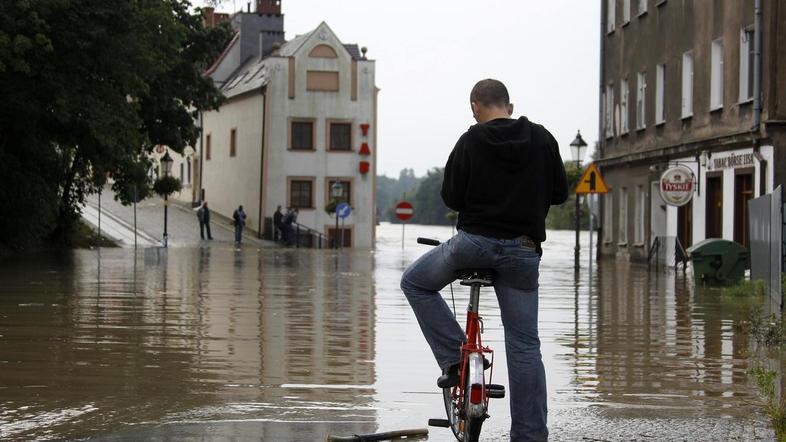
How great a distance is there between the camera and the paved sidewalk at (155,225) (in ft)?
188

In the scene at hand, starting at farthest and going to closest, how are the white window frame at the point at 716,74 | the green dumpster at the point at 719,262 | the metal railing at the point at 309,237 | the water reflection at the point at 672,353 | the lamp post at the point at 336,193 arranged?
1. the metal railing at the point at 309,237
2. the lamp post at the point at 336,193
3. the white window frame at the point at 716,74
4. the green dumpster at the point at 719,262
5. the water reflection at the point at 672,353

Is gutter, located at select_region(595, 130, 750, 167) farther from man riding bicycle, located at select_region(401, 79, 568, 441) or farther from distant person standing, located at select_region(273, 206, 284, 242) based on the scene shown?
distant person standing, located at select_region(273, 206, 284, 242)

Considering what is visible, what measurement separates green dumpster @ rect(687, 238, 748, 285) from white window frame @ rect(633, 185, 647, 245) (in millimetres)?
14924

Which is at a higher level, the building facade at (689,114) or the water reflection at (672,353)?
the building facade at (689,114)

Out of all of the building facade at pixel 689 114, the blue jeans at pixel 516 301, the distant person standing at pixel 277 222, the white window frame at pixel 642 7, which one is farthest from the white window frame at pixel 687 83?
the distant person standing at pixel 277 222

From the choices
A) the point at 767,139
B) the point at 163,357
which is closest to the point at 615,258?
the point at 767,139

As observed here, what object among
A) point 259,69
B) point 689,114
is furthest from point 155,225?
point 689,114

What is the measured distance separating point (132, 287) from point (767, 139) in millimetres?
14112

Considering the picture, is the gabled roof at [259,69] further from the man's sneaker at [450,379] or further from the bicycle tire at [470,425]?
the bicycle tire at [470,425]

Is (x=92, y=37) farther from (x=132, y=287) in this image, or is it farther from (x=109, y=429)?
(x=109, y=429)

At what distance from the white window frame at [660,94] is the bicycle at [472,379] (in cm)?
3244

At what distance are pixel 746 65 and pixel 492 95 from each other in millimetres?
25087

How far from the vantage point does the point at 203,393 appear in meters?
9.55

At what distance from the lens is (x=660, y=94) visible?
39.0 metres
